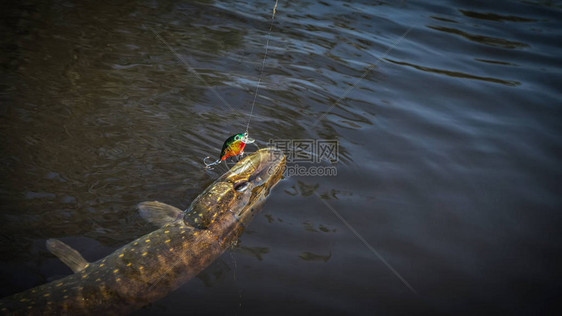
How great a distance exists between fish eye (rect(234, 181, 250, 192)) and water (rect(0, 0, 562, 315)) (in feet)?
1.35

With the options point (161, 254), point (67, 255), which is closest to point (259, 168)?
point (161, 254)

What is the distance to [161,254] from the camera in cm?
291

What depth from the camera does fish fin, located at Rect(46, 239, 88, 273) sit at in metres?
2.84

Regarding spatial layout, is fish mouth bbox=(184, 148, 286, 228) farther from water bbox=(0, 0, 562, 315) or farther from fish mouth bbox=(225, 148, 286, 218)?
water bbox=(0, 0, 562, 315)

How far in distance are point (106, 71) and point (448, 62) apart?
21.9 feet

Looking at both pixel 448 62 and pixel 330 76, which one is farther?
pixel 448 62

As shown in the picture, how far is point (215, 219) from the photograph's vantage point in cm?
326

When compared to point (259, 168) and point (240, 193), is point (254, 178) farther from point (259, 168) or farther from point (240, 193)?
point (240, 193)

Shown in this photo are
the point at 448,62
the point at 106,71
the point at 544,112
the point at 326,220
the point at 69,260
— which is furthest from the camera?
the point at 448,62

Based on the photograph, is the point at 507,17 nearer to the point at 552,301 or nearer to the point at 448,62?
the point at 448,62

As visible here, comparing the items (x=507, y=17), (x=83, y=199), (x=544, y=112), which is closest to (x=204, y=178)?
(x=83, y=199)

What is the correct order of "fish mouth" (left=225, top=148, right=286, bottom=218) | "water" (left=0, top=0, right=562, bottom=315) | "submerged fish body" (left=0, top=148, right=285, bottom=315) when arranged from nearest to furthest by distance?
1. "submerged fish body" (left=0, top=148, right=285, bottom=315)
2. "water" (left=0, top=0, right=562, bottom=315)
3. "fish mouth" (left=225, top=148, right=286, bottom=218)

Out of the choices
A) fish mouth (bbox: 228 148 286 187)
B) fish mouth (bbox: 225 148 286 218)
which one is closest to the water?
fish mouth (bbox: 225 148 286 218)

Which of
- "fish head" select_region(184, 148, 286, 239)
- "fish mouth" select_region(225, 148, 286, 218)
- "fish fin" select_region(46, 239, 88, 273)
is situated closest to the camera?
"fish fin" select_region(46, 239, 88, 273)
